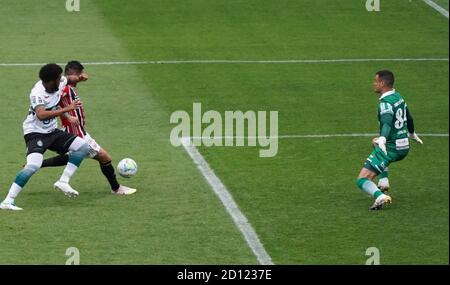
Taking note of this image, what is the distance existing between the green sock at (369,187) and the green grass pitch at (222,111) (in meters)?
0.27

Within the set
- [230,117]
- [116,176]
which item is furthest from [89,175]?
[230,117]

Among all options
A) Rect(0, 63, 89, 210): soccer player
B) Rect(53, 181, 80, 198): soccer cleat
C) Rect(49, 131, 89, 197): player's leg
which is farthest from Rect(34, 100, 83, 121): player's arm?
Rect(53, 181, 80, 198): soccer cleat

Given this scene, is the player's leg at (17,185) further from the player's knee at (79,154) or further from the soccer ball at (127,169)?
the soccer ball at (127,169)

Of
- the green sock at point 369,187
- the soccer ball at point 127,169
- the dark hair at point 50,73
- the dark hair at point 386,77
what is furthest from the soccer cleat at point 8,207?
the dark hair at point 386,77

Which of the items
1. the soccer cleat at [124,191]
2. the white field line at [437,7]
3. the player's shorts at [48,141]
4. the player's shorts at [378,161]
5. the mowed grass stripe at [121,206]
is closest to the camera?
the mowed grass stripe at [121,206]

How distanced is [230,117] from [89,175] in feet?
14.9

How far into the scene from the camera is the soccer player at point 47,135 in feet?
55.1

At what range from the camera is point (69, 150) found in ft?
57.1

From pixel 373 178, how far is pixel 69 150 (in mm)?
4292

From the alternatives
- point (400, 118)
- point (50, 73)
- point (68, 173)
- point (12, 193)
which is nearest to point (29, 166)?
point (12, 193)

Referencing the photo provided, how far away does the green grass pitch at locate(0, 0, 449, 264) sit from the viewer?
1543 cm

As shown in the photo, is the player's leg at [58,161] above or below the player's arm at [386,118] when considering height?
below
